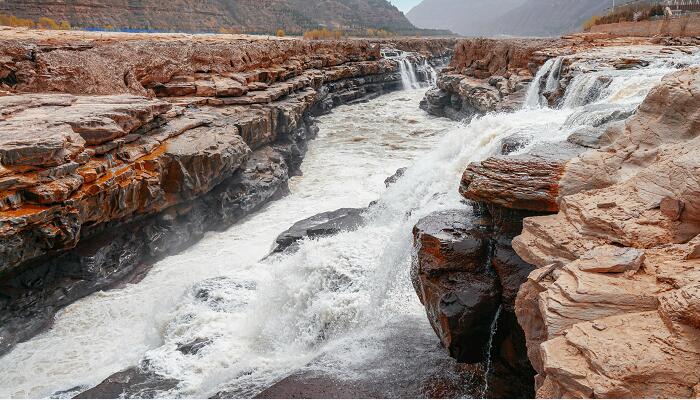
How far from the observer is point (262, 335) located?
8.23m

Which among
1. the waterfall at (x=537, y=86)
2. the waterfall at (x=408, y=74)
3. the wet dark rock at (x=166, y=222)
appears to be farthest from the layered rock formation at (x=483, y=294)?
the waterfall at (x=408, y=74)

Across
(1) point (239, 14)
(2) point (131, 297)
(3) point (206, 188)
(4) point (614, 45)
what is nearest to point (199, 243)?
(3) point (206, 188)

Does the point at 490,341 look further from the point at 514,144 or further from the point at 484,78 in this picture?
the point at 484,78

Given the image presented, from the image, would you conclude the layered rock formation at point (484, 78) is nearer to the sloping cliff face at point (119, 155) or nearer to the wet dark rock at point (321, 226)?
the wet dark rock at point (321, 226)

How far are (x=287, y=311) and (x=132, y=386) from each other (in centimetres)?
262

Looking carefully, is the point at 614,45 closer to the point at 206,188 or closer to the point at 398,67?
the point at 206,188

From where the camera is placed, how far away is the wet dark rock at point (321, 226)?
11.1 metres

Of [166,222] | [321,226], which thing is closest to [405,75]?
[321,226]

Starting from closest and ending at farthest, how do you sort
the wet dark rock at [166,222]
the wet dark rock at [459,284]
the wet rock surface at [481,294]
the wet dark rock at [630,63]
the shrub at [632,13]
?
the wet rock surface at [481,294], the wet dark rock at [459,284], the wet dark rock at [166,222], the wet dark rock at [630,63], the shrub at [632,13]

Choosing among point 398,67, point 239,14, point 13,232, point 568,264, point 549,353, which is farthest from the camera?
point 239,14

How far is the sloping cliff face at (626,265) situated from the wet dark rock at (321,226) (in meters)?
5.93

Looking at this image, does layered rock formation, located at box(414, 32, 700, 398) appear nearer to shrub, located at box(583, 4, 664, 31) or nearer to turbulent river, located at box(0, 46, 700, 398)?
turbulent river, located at box(0, 46, 700, 398)

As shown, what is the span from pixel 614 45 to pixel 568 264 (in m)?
18.4

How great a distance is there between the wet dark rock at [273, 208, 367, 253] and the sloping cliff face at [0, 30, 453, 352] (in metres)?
2.94
